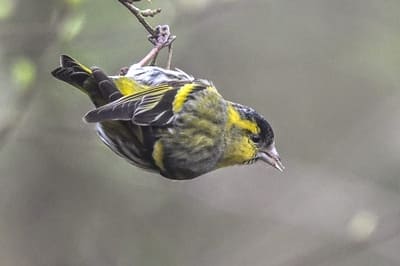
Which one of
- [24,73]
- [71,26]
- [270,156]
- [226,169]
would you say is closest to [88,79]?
[71,26]

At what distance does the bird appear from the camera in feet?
14.0

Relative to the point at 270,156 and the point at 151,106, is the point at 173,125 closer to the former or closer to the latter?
the point at 151,106

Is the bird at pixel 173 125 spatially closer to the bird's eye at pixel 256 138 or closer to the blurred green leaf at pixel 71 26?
the bird's eye at pixel 256 138

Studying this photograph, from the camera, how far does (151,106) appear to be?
4328mm

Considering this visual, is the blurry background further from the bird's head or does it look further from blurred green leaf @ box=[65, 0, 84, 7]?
the bird's head

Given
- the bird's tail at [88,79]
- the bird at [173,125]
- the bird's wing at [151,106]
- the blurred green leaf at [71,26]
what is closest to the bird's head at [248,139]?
the bird at [173,125]

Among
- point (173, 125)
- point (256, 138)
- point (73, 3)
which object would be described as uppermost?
point (73, 3)

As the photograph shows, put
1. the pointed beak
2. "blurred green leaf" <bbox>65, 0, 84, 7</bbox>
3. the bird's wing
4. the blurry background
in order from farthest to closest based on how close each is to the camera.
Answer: the blurry background, the pointed beak, "blurred green leaf" <bbox>65, 0, 84, 7</bbox>, the bird's wing

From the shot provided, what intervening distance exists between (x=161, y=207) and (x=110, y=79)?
3782 millimetres

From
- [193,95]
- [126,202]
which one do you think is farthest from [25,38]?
[126,202]

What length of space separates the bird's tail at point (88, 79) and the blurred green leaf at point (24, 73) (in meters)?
0.73

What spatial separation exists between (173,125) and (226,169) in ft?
9.50

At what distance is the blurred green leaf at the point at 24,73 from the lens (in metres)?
4.93

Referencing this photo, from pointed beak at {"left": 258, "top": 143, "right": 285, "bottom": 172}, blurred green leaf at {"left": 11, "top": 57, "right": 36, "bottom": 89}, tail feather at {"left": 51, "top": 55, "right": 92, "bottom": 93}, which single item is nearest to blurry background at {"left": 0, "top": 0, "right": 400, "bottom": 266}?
blurred green leaf at {"left": 11, "top": 57, "right": 36, "bottom": 89}
